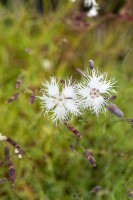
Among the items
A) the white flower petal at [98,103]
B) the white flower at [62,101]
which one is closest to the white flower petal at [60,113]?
the white flower at [62,101]

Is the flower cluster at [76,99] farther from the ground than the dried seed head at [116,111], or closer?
farther from the ground

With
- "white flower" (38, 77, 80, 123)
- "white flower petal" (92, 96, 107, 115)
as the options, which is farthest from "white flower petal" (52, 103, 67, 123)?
"white flower petal" (92, 96, 107, 115)

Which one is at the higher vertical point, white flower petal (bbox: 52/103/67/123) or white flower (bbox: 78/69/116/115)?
white flower (bbox: 78/69/116/115)

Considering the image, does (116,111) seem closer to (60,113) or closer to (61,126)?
(60,113)

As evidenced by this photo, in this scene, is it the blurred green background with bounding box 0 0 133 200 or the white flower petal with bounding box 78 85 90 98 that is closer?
the white flower petal with bounding box 78 85 90 98

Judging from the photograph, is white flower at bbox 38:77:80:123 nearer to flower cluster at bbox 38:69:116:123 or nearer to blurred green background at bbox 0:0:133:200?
flower cluster at bbox 38:69:116:123

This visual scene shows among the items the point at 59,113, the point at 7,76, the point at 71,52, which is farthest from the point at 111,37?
the point at 59,113

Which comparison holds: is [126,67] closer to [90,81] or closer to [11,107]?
[11,107]

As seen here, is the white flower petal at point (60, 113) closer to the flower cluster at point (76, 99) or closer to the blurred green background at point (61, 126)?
the flower cluster at point (76, 99)

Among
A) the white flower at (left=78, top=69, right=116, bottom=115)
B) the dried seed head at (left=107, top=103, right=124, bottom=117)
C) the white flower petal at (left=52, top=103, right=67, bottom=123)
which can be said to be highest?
the white flower at (left=78, top=69, right=116, bottom=115)
